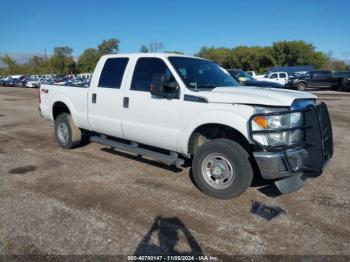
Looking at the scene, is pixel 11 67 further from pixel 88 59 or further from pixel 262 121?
pixel 262 121

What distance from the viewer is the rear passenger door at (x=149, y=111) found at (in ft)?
15.7

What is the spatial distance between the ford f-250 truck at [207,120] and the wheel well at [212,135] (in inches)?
0.6

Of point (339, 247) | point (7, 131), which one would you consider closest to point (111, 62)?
point (339, 247)

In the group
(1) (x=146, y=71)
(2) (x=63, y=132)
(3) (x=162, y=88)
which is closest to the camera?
(3) (x=162, y=88)

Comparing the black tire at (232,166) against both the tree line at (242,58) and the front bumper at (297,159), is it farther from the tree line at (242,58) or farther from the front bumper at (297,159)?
the tree line at (242,58)

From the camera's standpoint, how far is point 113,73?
5727mm

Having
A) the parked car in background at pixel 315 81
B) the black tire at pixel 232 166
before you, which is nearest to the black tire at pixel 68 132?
the black tire at pixel 232 166

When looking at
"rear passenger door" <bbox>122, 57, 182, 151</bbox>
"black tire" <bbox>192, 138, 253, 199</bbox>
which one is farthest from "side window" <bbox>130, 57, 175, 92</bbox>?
"black tire" <bbox>192, 138, 253, 199</bbox>

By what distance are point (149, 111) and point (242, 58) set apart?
6710 centimetres

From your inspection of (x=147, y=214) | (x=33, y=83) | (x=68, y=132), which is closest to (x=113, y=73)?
(x=68, y=132)

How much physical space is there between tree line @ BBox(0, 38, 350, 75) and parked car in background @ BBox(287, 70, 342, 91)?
3696 centimetres

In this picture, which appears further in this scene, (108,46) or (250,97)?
(108,46)

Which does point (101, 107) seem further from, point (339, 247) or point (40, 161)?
point (339, 247)

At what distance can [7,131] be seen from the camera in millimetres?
9219
